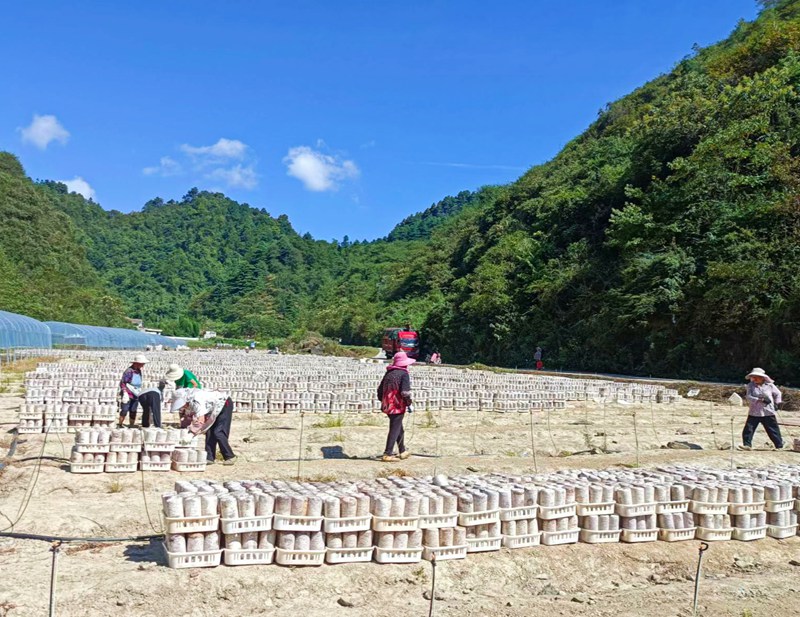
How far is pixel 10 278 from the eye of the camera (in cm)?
5884

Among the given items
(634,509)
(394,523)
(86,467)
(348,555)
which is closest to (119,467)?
(86,467)

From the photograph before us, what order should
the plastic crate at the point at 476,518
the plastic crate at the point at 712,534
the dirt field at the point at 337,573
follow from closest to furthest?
the dirt field at the point at 337,573, the plastic crate at the point at 476,518, the plastic crate at the point at 712,534

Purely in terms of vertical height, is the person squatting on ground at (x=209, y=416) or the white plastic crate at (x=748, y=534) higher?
the person squatting on ground at (x=209, y=416)

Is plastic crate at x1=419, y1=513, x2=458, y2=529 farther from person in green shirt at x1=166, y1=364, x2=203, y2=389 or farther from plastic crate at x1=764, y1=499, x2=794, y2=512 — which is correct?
person in green shirt at x1=166, y1=364, x2=203, y2=389

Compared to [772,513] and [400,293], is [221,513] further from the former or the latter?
[400,293]

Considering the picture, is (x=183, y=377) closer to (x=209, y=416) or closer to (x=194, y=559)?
(x=209, y=416)

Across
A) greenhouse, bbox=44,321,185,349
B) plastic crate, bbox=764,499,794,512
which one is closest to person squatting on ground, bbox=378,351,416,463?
plastic crate, bbox=764,499,794,512

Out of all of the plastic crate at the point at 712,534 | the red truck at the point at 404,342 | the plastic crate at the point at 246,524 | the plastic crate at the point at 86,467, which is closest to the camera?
the plastic crate at the point at 246,524

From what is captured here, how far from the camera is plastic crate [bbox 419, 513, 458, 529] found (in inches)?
238

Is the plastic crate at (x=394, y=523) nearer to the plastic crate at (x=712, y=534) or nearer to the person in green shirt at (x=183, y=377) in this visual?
the plastic crate at (x=712, y=534)

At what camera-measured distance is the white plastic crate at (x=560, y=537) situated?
6547mm

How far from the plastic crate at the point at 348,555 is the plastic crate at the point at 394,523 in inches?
8.4

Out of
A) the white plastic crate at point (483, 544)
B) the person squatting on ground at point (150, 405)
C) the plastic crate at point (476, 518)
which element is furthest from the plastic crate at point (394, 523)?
the person squatting on ground at point (150, 405)

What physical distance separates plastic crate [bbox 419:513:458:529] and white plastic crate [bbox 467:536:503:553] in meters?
0.27
